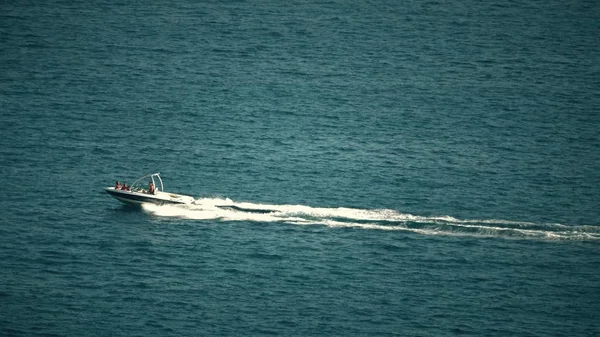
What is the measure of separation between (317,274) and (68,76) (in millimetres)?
82675

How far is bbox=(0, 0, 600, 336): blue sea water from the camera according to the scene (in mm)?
123062

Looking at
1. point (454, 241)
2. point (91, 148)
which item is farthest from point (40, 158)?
point (454, 241)

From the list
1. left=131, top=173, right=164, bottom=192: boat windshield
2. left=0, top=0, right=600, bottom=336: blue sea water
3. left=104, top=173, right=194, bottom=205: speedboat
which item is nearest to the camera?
left=0, top=0, right=600, bottom=336: blue sea water

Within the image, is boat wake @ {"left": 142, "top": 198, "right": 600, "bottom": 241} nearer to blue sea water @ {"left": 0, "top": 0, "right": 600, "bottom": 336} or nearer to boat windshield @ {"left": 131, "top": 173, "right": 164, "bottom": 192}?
blue sea water @ {"left": 0, "top": 0, "right": 600, "bottom": 336}

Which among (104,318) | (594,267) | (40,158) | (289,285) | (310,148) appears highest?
(310,148)

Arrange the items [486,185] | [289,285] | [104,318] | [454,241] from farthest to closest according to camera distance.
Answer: [486,185] < [454,241] < [289,285] < [104,318]

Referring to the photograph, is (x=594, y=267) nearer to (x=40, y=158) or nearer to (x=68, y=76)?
(x=40, y=158)

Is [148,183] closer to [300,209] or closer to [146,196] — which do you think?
[146,196]

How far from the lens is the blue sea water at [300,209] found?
12306 cm

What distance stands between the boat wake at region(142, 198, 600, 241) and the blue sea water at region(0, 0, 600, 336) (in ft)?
0.97

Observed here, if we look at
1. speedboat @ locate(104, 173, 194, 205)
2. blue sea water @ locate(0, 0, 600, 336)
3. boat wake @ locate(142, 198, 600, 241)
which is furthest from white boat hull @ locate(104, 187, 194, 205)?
blue sea water @ locate(0, 0, 600, 336)

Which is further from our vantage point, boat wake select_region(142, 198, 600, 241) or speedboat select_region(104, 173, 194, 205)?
speedboat select_region(104, 173, 194, 205)

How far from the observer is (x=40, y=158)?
531 ft

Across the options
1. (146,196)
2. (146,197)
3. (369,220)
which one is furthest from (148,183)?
(369,220)
